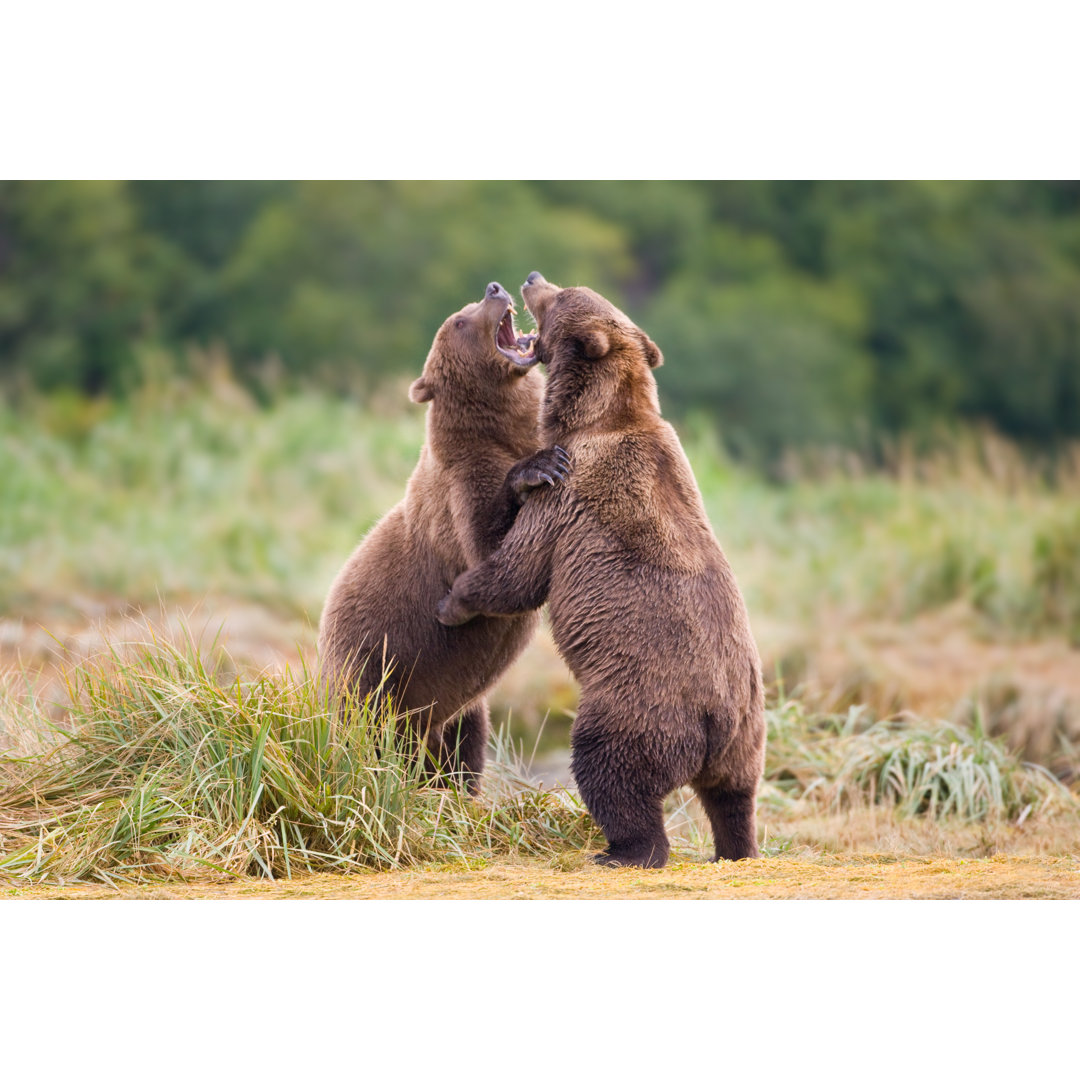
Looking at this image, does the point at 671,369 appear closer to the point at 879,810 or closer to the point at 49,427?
the point at 49,427

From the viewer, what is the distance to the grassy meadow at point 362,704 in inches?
206

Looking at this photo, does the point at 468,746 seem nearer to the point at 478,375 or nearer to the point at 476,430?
→ the point at 476,430

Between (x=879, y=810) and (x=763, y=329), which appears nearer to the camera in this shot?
(x=879, y=810)

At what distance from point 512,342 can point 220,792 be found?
2226 mm

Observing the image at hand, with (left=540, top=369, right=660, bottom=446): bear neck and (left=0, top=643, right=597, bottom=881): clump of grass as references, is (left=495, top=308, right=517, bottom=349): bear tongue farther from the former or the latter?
(left=0, top=643, right=597, bottom=881): clump of grass

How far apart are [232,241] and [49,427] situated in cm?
379

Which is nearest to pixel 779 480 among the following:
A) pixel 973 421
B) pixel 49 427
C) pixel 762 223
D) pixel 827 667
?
pixel 973 421

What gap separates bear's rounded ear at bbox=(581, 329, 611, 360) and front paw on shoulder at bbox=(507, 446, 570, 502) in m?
0.39

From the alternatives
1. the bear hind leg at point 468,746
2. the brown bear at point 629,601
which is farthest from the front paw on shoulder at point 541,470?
the bear hind leg at point 468,746

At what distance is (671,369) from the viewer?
16.9 m

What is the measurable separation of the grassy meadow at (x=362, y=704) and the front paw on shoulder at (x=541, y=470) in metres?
1.03

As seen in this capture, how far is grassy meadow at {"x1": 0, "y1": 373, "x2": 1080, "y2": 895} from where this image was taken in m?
5.23

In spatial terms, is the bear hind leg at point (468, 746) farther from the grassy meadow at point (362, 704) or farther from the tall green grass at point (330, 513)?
the tall green grass at point (330, 513)

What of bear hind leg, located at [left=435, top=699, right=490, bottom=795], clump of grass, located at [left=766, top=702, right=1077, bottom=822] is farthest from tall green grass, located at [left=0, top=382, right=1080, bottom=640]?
bear hind leg, located at [left=435, top=699, right=490, bottom=795]
